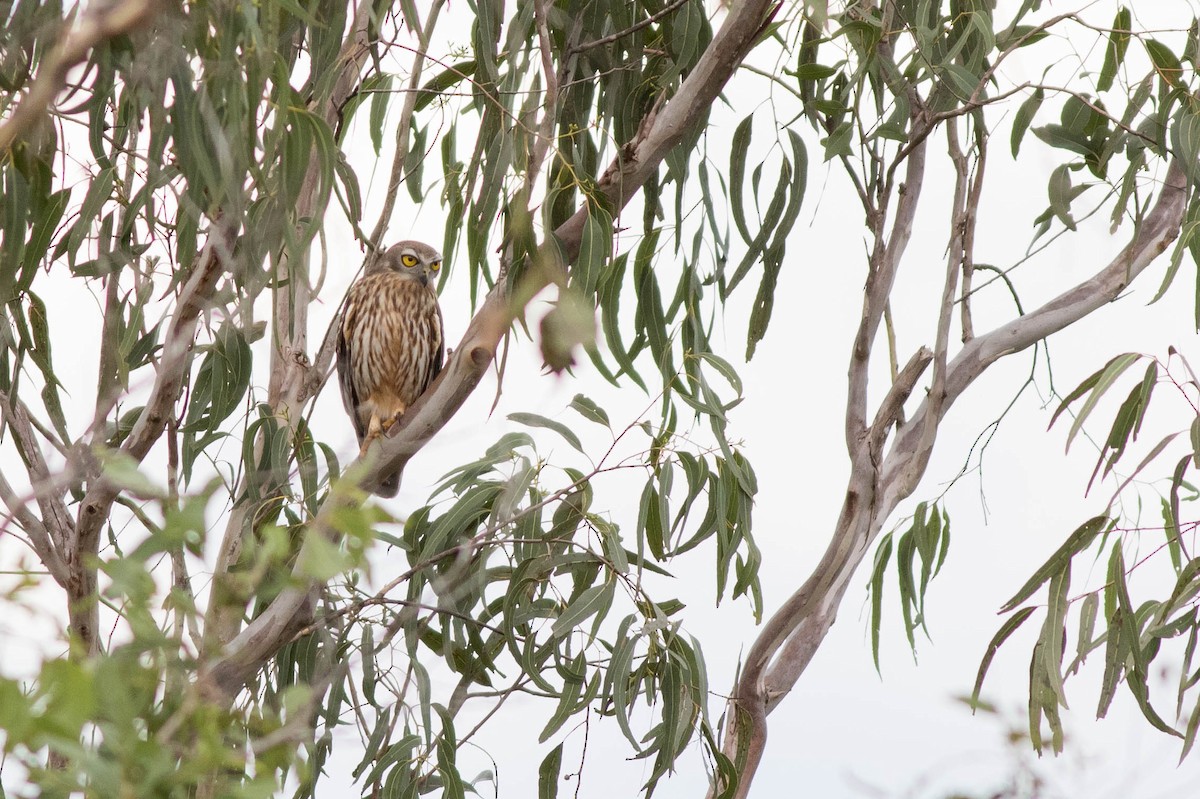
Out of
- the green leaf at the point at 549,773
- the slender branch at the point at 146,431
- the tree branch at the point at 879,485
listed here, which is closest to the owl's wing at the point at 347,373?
the slender branch at the point at 146,431

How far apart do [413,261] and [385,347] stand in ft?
1.12

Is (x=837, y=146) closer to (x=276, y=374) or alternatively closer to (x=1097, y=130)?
(x=1097, y=130)

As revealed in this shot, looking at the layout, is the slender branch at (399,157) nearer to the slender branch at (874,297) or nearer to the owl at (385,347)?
the owl at (385,347)

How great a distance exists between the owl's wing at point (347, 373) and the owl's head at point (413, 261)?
0.76 ft

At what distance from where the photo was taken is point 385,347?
Result: 3.38 metres

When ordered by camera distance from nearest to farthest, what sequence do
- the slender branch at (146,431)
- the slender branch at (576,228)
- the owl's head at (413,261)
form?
the slender branch at (576,228) → the slender branch at (146,431) → the owl's head at (413,261)

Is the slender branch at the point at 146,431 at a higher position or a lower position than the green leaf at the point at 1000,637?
higher

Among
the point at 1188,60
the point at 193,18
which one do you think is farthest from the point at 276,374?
the point at 1188,60

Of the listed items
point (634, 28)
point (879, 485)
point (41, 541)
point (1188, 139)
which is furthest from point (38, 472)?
point (1188, 139)

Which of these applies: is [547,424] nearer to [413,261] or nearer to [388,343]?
[388,343]

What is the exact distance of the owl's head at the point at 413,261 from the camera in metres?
3.59

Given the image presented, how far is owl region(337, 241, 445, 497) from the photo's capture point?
133 inches

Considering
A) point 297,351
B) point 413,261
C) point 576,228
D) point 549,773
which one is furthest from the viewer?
point 413,261

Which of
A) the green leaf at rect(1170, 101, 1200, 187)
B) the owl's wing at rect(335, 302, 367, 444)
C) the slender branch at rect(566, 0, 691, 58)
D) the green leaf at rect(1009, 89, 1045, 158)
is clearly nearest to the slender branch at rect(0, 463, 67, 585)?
the owl's wing at rect(335, 302, 367, 444)
